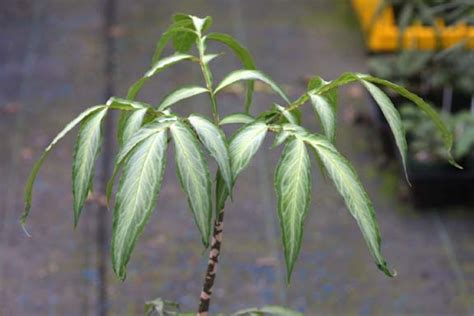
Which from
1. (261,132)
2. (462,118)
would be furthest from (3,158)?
(261,132)

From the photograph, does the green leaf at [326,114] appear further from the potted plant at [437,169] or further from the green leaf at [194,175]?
the potted plant at [437,169]

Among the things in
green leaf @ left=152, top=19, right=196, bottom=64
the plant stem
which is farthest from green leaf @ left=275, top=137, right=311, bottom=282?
green leaf @ left=152, top=19, right=196, bottom=64

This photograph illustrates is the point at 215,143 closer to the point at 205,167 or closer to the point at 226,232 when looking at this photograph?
the point at 205,167

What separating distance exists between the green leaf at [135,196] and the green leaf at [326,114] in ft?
1.09

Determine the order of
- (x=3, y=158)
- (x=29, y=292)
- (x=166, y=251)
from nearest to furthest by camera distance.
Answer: (x=29, y=292) < (x=166, y=251) < (x=3, y=158)

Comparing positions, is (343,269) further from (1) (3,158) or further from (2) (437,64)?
(1) (3,158)

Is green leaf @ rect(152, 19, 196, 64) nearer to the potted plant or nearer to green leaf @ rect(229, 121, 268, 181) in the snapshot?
green leaf @ rect(229, 121, 268, 181)

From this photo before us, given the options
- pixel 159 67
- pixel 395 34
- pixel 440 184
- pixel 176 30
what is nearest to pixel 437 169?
pixel 440 184

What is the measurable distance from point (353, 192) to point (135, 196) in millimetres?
326

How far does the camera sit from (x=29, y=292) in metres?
3.69

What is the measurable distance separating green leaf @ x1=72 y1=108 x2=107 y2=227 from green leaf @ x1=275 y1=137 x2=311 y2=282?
297mm

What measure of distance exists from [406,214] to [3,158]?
2028 mm

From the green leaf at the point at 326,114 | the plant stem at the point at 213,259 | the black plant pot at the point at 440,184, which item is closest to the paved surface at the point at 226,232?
the black plant pot at the point at 440,184

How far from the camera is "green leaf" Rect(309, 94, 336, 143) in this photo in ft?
5.06
